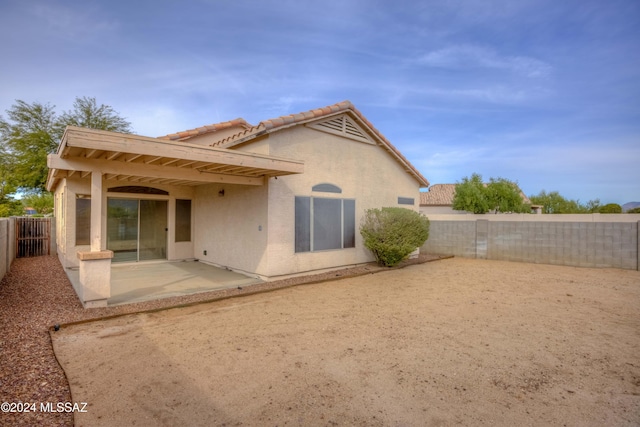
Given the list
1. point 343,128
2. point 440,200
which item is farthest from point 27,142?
point 440,200

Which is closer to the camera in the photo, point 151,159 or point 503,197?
point 151,159

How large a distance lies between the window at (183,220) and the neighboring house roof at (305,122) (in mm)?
2533

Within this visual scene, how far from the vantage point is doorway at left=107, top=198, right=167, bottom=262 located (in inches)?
443

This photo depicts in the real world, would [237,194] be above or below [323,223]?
above

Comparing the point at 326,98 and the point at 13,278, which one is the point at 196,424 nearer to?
the point at 13,278

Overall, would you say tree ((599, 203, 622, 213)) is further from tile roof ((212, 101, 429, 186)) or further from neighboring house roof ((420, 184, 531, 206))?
tile roof ((212, 101, 429, 186))

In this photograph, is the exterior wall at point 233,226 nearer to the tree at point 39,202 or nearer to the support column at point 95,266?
the support column at point 95,266

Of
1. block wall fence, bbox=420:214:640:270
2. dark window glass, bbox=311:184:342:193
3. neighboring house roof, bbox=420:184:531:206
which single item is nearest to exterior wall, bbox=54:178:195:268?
dark window glass, bbox=311:184:342:193

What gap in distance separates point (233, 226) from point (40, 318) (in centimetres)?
517

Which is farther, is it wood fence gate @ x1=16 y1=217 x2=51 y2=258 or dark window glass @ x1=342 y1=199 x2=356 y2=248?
wood fence gate @ x1=16 y1=217 x2=51 y2=258

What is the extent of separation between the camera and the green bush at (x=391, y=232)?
10.7m

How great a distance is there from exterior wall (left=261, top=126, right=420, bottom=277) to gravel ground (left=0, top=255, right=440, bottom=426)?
0.54m

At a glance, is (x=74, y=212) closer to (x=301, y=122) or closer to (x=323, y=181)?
(x=301, y=122)

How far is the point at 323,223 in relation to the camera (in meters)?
10.1
